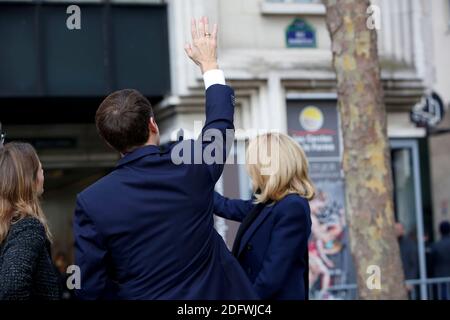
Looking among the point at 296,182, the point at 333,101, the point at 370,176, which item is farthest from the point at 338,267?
the point at 296,182

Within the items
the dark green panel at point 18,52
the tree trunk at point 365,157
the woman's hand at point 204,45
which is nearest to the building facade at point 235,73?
the dark green panel at point 18,52

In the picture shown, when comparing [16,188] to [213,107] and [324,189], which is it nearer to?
[213,107]

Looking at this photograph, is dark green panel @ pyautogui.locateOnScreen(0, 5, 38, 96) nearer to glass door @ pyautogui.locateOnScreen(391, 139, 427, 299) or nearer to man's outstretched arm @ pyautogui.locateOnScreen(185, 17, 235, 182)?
glass door @ pyautogui.locateOnScreen(391, 139, 427, 299)

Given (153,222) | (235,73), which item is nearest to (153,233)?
(153,222)

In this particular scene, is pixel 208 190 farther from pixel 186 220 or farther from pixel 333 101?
pixel 333 101

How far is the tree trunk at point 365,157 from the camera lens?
27.0ft

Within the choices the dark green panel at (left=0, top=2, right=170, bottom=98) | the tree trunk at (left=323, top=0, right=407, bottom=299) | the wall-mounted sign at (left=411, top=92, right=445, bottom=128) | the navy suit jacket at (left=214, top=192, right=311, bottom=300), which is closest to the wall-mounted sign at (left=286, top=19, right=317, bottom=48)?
the dark green panel at (left=0, top=2, right=170, bottom=98)

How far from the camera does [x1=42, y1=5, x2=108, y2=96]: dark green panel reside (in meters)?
11.5

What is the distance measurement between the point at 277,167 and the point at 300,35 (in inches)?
341

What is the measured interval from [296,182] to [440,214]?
13593mm

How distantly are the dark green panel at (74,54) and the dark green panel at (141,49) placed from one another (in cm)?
24

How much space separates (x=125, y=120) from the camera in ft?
11.7

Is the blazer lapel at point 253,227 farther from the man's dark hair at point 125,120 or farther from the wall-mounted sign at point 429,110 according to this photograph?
the wall-mounted sign at point 429,110

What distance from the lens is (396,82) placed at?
509 inches
